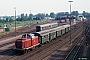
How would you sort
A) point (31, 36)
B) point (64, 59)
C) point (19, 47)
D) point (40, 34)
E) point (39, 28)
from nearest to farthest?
point (64, 59) → point (19, 47) → point (31, 36) → point (40, 34) → point (39, 28)

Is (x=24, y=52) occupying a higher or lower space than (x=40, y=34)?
lower

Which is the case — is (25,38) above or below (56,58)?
above

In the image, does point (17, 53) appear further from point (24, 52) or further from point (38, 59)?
point (38, 59)

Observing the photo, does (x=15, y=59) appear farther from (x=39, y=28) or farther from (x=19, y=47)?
(x=39, y=28)

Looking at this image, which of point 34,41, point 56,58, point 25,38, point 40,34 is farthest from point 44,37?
point 56,58

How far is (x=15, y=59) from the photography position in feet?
116

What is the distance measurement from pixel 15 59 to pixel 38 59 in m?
3.98

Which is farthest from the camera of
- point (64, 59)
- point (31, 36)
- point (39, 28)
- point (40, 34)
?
point (39, 28)

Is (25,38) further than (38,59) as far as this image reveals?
Yes

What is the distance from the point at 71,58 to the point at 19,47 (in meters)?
10.1

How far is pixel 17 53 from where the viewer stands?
40.4m

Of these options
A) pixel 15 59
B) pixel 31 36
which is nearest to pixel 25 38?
pixel 31 36

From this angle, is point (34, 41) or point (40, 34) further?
point (40, 34)

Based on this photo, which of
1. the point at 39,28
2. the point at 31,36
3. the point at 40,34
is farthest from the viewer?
the point at 39,28
